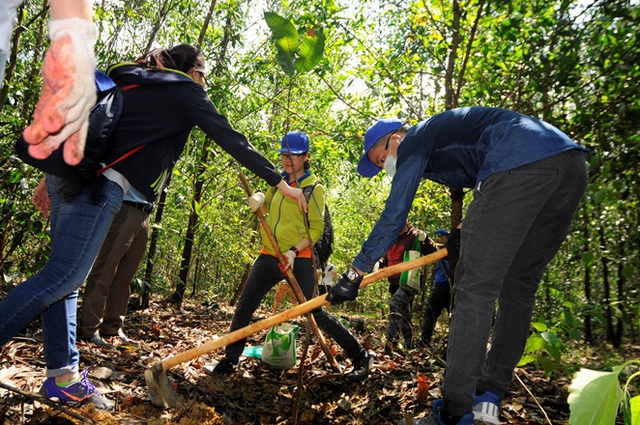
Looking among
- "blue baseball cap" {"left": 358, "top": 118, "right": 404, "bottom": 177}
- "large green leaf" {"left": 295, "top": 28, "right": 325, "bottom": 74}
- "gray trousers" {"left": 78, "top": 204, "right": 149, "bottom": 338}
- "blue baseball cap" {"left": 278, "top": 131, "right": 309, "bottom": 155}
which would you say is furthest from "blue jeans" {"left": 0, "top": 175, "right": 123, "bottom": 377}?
"blue baseball cap" {"left": 278, "top": 131, "right": 309, "bottom": 155}

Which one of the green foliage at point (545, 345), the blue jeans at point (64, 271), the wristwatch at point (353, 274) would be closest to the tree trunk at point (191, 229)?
the blue jeans at point (64, 271)

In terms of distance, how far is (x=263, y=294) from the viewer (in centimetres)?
401

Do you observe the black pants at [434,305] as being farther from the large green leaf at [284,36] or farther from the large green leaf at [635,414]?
the large green leaf at [635,414]

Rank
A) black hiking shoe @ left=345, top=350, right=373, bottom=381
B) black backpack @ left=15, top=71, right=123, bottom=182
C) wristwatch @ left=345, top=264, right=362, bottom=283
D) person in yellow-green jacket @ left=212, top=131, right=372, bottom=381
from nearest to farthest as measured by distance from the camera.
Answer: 1. black backpack @ left=15, top=71, right=123, bottom=182
2. wristwatch @ left=345, top=264, right=362, bottom=283
3. black hiking shoe @ left=345, top=350, right=373, bottom=381
4. person in yellow-green jacket @ left=212, top=131, right=372, bottom=381

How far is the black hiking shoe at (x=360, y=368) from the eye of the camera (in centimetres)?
368

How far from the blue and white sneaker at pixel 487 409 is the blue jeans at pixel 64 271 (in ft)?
7.25

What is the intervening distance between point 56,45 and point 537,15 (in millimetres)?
4005

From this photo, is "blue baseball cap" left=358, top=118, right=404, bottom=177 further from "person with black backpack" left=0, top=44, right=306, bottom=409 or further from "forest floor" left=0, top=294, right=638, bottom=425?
"forest floor" left=0, top=294, right=638, bottom=425

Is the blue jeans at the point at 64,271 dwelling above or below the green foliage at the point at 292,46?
below

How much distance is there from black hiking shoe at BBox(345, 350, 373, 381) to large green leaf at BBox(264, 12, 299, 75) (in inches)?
95.0

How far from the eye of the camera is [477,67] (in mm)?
4969

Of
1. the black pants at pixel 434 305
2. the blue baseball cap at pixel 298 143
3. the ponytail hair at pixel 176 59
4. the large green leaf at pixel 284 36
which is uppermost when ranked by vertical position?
the large green leaf at pixel 284 36

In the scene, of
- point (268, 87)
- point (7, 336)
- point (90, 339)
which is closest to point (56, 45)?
point (7, 336)

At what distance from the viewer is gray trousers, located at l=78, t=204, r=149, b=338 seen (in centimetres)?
399
